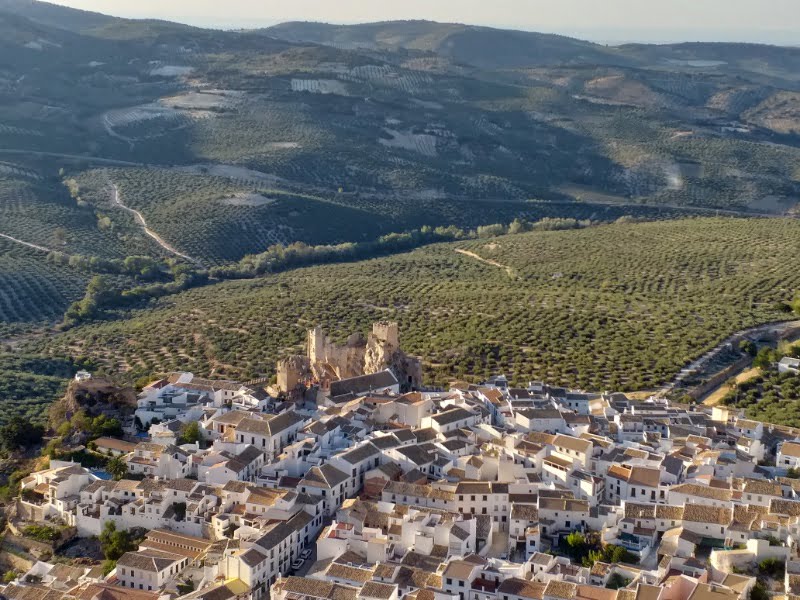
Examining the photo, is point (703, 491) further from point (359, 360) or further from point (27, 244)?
point (27, 244)

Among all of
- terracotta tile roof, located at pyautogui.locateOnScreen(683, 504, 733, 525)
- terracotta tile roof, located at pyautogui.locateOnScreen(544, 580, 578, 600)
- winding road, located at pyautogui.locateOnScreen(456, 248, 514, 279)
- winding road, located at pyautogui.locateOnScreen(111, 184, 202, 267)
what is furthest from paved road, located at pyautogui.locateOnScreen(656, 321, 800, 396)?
winding road, located at pyautogui.locateOnScreen(111, 184, 202, 267)

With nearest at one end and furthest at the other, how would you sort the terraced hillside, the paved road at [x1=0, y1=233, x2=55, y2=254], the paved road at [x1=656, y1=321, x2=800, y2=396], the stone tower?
the stone tower < the paved road at [x1=656, y1=321, x2=800, y2=396] < the terraced hillside < the paved road at [x1=0, y1=233, x2=55, y2=254]

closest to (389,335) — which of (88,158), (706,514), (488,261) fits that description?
(706,514)

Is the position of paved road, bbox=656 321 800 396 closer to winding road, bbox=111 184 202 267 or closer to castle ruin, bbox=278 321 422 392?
castle ruin, bbox=278 321 422 392

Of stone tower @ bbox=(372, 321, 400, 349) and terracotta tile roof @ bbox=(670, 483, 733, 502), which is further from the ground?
stone tower @ bbox=(372, 321, 400, 349)

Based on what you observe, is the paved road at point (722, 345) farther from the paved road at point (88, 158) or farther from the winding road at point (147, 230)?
the paved road at point (88, 158)

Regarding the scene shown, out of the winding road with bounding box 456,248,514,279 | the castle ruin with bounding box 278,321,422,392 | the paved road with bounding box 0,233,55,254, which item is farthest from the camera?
the paved road with bounding box 0,233,55,254
